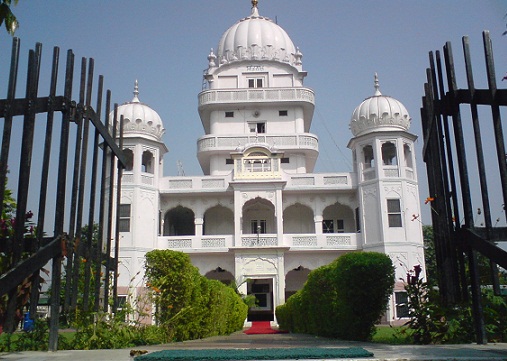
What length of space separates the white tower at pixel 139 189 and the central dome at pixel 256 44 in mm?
9079

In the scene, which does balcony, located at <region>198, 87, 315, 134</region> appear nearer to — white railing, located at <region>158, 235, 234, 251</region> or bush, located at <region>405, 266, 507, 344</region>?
white railing, located at <region>158, 235, 234, 251</region>

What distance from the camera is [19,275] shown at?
5301 millimetres

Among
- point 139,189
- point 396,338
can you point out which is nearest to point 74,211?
point 396,338

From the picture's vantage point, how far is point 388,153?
1210 inches

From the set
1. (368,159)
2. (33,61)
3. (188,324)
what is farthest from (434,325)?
(368,159)

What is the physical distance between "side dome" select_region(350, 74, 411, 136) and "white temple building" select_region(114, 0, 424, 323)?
0.06 meters

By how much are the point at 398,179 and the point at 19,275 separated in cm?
2501

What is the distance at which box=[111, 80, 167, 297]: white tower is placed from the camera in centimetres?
2711

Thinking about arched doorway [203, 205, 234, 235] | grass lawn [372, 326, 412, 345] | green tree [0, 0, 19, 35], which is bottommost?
grass lawn [372, 326, 412, 345]

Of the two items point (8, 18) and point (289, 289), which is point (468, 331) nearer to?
point (8, 18)

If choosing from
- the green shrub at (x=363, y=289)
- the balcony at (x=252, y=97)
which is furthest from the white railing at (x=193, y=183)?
the green shrub at (x=363, y=289)

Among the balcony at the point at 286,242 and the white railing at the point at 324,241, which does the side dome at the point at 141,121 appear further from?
the white railing at the point at 324,241

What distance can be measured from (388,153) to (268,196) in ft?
26.0

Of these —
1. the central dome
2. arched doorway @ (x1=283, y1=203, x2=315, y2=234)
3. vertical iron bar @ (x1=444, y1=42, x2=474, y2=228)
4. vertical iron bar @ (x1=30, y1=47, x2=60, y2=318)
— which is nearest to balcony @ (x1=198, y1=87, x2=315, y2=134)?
the central dome
